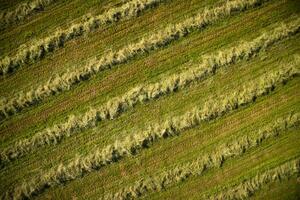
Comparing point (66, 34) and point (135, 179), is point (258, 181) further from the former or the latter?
point (66, 34)

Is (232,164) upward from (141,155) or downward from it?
downward

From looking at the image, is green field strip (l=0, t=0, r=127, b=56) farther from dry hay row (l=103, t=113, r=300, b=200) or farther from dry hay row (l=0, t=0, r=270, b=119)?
dry hay row (l=103, t=113, r=300, b=200)

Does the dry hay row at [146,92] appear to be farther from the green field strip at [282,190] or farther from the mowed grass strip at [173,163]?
the green field strip at [282,190]

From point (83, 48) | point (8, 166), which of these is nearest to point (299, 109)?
point (83, 48)

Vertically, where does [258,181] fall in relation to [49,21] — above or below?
below

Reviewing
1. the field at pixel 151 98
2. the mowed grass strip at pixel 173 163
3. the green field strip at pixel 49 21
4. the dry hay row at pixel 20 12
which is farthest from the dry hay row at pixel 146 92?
the dry hay row at pixel 20 12

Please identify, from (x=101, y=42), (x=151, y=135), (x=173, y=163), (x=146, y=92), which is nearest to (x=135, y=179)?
A: (x=173, y=163)

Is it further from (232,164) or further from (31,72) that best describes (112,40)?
(232,164)
